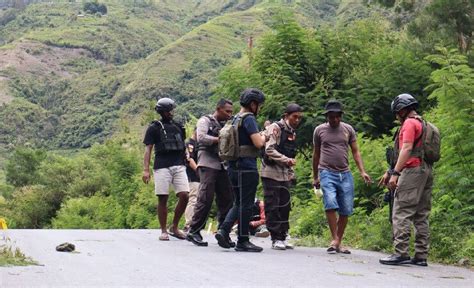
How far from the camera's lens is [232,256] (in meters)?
10.0

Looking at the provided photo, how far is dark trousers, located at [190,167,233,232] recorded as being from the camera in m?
11.6

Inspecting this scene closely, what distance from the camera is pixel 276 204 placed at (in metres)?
11.1

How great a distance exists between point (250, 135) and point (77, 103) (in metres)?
152

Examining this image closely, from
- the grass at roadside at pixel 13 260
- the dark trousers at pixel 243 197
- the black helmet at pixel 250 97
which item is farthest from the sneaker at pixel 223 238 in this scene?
the grass at roadside at pixel 13 260

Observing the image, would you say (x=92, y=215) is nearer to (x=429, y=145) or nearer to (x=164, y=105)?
(x=164, y=105)

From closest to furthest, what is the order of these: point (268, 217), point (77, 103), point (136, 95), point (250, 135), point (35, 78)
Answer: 1. point (250, 135)
2. point (268, 217)
3. point (136, 95)
4. point (77, 103)
5. point (35, 78)

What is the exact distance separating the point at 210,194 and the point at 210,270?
3222 millimetres

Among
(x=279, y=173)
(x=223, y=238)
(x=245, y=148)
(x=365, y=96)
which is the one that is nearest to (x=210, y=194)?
(x=223, y=238)

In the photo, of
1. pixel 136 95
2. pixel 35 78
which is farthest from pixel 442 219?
pixel 35 78

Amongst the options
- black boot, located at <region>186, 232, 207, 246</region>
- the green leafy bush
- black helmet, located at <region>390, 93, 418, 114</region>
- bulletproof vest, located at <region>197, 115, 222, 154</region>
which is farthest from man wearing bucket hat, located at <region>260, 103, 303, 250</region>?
the green leafy bush

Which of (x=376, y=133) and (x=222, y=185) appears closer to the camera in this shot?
(x=222, y=185)

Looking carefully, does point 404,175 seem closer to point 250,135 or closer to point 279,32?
point 250,135

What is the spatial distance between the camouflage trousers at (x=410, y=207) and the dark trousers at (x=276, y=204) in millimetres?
2085

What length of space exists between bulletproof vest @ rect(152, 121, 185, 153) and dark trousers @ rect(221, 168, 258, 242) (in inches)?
85.9
